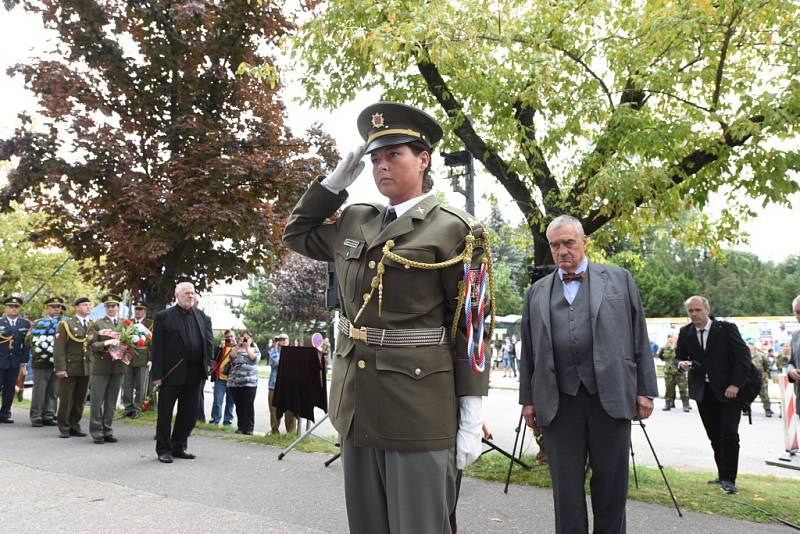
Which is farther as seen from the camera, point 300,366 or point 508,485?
point 300,366

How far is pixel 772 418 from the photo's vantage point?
1480 cm

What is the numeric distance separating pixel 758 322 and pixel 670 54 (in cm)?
2356

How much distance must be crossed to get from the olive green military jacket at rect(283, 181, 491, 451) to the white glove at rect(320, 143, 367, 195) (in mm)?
215

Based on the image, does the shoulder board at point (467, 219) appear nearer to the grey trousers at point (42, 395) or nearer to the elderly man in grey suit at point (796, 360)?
the elderly man in grey suit at point (796, 360)

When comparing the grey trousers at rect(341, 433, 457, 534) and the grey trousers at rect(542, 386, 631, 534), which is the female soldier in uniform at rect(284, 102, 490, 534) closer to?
the grey trousers at rect(341, 433, 457, 534)

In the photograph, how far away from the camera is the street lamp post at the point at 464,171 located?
7.81 meters

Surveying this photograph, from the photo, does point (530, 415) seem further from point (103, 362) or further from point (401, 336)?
point (103, 362)

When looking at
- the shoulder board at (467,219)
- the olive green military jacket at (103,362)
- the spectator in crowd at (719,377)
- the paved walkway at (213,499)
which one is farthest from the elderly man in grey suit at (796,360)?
the olive green military jacket at (103,362)

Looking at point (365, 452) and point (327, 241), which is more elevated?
point (327, 241)

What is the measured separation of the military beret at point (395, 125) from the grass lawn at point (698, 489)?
4447mm

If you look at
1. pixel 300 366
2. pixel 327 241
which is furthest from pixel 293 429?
pixel 327 241

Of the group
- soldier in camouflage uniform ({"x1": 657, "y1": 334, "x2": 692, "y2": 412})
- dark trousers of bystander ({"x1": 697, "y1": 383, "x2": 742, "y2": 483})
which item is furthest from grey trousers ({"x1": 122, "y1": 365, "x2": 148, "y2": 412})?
soldier in camouflage uniform ({"x1": 657, "y1": 334, "x2": 692, "y2": 412})

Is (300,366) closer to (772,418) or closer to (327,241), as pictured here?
(327,241)

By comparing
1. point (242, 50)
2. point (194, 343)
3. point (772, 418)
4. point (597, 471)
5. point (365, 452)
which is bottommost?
point (772, 418)
